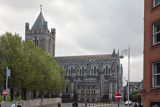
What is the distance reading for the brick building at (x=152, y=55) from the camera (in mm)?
30766

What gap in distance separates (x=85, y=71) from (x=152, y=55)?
14697 centimetres

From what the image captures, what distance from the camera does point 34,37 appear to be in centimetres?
16188

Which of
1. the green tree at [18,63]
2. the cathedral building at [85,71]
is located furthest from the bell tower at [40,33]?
the green tree at [18,63]

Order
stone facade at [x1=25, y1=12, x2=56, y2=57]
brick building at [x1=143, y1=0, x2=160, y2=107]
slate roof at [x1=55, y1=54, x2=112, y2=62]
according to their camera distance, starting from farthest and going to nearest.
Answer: slate roof at [x1=55, y1=54, x2=112, y2=62] < stone facade at [x1=25, y1=12, x2=56, y2=57] < brick building at [x1=143, y1=0, x2=160, y2=107]

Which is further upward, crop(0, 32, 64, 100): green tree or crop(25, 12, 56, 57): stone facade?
crop(25, 12, 56, 57): stone facade

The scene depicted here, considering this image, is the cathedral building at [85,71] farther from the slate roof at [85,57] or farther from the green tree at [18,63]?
the green tree at [18,63]

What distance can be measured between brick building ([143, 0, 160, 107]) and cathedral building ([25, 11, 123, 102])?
416 feet

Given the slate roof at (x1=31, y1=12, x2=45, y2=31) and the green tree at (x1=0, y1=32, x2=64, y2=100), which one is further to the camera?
the slate roof at (x1=31, y1=12, x2=45, y2=31)

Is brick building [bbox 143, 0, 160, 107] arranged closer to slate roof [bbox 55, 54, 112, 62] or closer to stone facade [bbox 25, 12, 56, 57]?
stone facade [bbox 25, 12, 56, 57]

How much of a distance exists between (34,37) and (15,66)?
92.0m

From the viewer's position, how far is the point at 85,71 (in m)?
178

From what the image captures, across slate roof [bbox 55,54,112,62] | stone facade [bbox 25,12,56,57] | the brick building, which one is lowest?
the brick building

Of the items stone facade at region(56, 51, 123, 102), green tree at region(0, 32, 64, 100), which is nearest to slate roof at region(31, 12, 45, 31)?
stone facade at region(56, 51, 123, 102)

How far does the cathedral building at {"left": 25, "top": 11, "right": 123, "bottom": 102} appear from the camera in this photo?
162m
